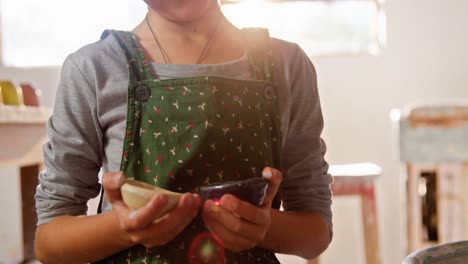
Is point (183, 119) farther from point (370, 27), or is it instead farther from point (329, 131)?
point (370, 27)

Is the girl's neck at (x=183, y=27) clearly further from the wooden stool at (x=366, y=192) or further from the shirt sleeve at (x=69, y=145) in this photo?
the wooden stool at (x=366, y=192)

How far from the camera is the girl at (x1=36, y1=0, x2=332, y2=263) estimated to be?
0.72 meters

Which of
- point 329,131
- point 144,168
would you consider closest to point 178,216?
point 144,168

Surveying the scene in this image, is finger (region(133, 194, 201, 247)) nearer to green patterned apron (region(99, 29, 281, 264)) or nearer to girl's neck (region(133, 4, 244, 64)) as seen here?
green patterned apron (region(99, 29, 281, 264))

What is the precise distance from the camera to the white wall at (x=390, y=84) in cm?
306

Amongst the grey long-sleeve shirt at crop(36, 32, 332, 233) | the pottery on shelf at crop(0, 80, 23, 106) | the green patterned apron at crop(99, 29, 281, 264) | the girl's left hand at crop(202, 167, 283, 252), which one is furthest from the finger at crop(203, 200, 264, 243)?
the pottery on shelf at crop(0, 80, 23, 106)

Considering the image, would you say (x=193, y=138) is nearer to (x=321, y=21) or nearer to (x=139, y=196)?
(x=139, y=196)

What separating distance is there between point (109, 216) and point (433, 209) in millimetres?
2039

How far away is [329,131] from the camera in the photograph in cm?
314

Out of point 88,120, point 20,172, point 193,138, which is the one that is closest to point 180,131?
point 193,138

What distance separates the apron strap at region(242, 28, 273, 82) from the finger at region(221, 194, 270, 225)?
250 millimetres

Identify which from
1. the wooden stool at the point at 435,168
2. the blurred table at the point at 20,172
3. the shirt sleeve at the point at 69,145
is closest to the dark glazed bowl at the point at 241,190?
the shirt sleeve at the point at 69,145

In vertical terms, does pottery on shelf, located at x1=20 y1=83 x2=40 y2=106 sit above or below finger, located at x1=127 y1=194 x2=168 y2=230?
below

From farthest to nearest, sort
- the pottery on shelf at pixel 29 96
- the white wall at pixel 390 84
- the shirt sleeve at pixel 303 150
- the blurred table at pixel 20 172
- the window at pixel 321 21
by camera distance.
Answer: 1. the window at pixel 321 21
2. the white wall at pixel 390 84
3. the pottery on shelf at pixel 29 96
4. the blurred table at pixel 20 172
5. the shirt sleeve at pixel 303 150
